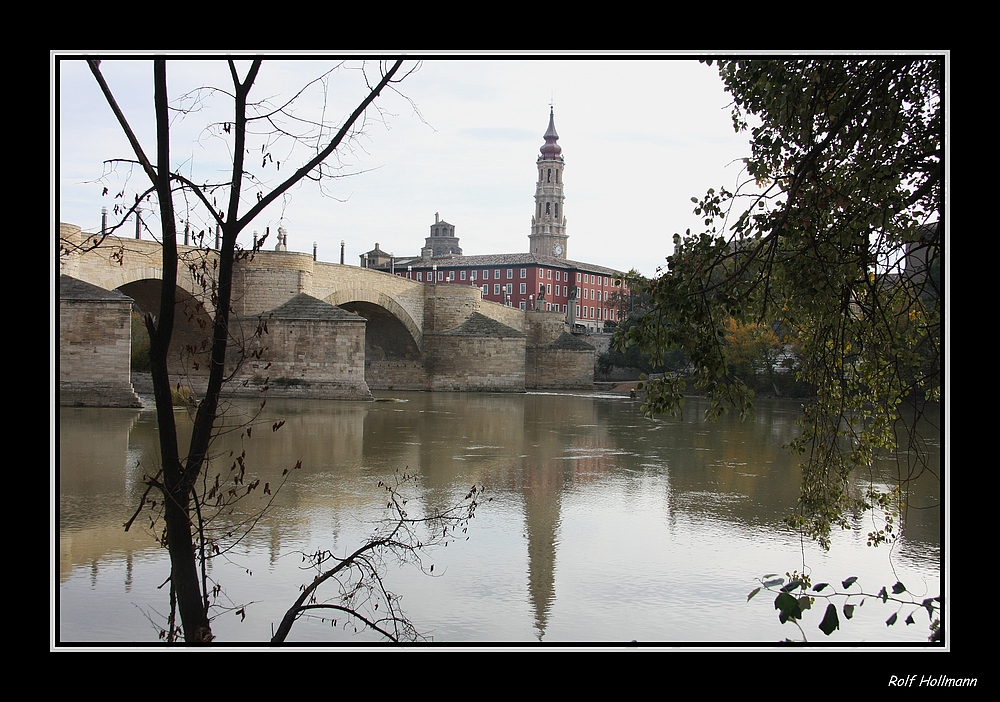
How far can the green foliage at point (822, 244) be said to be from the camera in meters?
3.20

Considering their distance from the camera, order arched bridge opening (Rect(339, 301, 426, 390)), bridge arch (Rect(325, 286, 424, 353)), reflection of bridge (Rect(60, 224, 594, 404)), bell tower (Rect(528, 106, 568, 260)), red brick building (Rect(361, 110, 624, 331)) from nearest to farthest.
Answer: reflection of bridge (Rect(60, 224, 594, 404)) → bridge arch (Rect(325, 286, 424, 353)) → arched bridge opening (Rect(339, 301, 426, 390)) → red brick building (Rect(361, 110, 624, 331)) → bell tower (Rect(528, 106, 568, 260))

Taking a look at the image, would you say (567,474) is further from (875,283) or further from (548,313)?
(548,313)

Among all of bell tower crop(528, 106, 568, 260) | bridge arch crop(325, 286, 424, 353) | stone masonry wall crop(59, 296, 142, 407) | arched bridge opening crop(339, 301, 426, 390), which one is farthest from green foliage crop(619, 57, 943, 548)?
bell tower crop(528, 106, 568, 260)

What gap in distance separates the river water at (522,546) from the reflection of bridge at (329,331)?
1.63 metres

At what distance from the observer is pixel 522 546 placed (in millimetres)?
6363

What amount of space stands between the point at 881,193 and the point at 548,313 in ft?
120

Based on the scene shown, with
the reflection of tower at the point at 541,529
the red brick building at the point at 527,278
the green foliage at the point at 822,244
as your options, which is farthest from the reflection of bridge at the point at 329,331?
the red brick building at the point at 527,278

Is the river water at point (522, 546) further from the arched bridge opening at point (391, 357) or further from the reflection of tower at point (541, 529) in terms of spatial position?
the arched bridge opening at point (391, 357)

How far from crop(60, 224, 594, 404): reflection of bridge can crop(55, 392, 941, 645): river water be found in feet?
5.35

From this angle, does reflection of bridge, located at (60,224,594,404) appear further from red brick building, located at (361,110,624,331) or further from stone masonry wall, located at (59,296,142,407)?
red brick building, located at (361,110,624,331)

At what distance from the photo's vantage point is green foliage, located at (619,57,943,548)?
3.20 meters

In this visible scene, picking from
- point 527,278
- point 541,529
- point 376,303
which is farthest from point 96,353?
point 527,278
